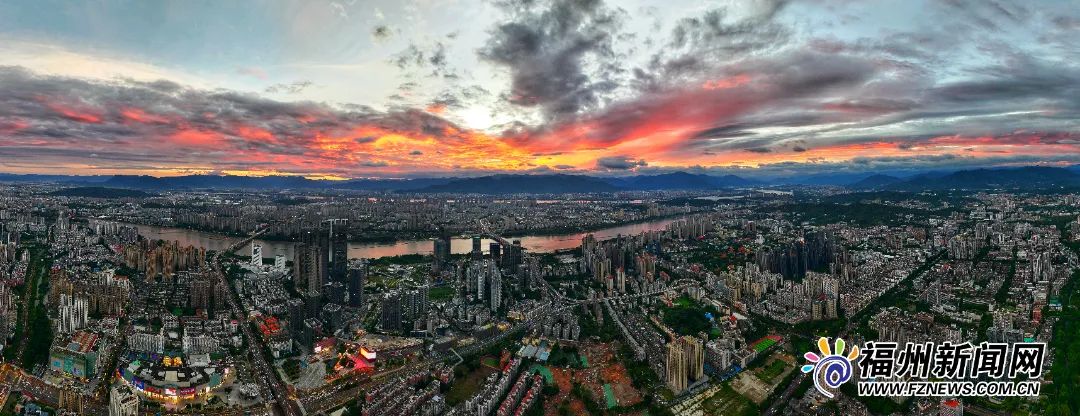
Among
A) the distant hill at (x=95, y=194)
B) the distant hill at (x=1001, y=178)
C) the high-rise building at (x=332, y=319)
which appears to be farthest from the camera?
the distant hill at (x=1001, y=178)

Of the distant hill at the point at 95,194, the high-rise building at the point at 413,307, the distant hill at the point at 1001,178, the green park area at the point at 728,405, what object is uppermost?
the distant hill at the point at 1001,178

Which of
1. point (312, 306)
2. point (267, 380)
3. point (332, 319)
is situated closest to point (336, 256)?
Answer: point (312, 306)

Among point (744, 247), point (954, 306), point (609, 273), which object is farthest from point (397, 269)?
point (954, 306)

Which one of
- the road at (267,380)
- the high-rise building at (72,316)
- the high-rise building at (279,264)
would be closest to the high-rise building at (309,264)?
the road at (267,380)

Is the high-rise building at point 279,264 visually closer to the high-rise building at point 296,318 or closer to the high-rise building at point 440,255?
the high-rise building at point 440,255

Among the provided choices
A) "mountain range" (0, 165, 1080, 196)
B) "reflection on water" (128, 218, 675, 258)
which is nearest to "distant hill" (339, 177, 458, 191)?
"mountain range" (0, 165, 1080, 196)

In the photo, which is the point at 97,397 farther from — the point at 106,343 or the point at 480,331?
the point at 480,331
